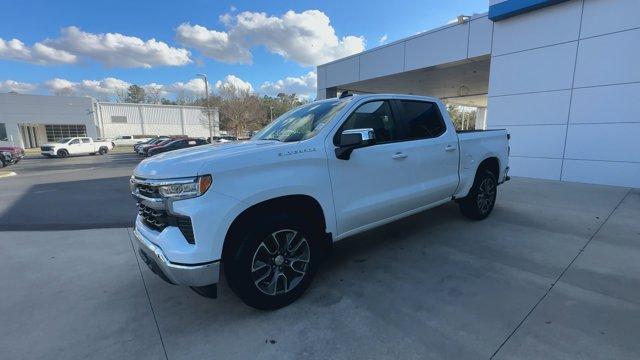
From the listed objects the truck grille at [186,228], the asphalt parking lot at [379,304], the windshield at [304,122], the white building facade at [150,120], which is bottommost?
the asphalt parking lot at [379,304]

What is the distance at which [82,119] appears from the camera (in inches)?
1794

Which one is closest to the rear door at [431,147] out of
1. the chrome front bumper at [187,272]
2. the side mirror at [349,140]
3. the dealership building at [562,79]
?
the side mirror at [349,140]

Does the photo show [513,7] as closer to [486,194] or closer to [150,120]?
[486,194]

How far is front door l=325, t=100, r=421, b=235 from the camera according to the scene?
3295 mm

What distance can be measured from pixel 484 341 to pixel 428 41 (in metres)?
12.9

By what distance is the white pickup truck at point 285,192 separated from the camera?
254 cm

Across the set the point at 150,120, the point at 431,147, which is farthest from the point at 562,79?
the point at 150,120

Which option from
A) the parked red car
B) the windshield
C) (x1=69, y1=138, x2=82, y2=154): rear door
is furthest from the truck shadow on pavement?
(x1=69, y1=138, x2=82, y2=154): rear door

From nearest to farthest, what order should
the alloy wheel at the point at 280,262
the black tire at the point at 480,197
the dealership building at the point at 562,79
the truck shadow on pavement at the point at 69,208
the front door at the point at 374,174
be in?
the alloy wheel at the point at 280,262 < the front door at the point at 374,174 < the black tire at the point at 480,197 < the truck shadow on pavement at the point at 69,208 < the dealership building at the point at 562,79

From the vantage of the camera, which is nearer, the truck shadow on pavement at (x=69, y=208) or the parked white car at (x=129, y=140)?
the truck shadow on pavement at (x=69, y=208)

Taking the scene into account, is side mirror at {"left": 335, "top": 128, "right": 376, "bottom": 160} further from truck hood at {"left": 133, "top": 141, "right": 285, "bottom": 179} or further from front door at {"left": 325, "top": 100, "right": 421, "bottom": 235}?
truck hood at {"left": 133, "top": 141, "right": 285, "bottom": 179}

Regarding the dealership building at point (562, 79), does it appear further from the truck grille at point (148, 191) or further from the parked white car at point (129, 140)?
the parked white car at point (129, 140)

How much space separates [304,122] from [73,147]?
32.8 meters

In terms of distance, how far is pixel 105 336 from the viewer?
2777 mm
